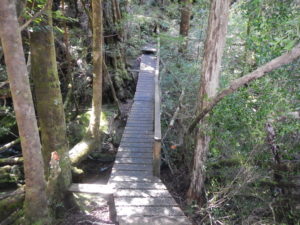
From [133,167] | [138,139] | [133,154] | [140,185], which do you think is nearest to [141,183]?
[140,185]

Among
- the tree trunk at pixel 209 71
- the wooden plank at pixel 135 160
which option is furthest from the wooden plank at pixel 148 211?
the wooden plank at pixel 135 160

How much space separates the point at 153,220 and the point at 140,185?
116 centimetres

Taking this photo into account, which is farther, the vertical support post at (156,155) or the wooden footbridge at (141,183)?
the vertical support post at (156,155)

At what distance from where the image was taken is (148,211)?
13.3 ft

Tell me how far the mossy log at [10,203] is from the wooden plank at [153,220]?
5.74 feet

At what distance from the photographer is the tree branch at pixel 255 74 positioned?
10.3 ft

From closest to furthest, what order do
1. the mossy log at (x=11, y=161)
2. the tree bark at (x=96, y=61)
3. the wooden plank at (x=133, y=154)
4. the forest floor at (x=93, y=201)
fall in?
the forest floor at (x=93, y=201) < the mossy log at (x=11, y=161) < the wooden plank at (x=133, y=154) < the tree bark at (x=96, y=61)

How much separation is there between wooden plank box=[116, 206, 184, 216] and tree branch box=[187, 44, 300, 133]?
189 centimetres

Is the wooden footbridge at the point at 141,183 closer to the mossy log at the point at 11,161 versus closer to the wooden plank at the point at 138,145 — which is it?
the wooden plank at the point at 138,145

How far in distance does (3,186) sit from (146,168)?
3754mm

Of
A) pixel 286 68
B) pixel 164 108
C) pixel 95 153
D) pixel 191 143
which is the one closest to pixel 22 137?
pixel 286 68

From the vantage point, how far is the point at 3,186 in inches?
245

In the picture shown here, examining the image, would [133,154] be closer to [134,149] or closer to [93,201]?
[134,149]

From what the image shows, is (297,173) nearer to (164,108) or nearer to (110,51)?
(164,108)
